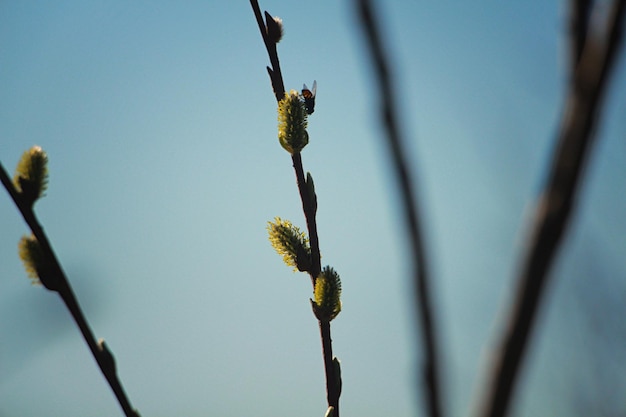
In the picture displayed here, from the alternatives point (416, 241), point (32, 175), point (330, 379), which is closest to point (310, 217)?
point (330, 379)

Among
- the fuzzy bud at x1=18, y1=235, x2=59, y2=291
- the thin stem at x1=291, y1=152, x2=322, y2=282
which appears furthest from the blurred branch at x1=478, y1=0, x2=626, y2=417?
the thin stem at x1=291, y1=152, x2=322, y2=282

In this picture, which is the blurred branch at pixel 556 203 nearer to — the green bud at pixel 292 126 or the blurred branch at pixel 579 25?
the blurred branch at pixel 579 25

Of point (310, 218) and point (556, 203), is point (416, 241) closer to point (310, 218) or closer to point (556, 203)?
point (556, 203)

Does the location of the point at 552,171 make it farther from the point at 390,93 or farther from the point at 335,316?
the point at 335,316

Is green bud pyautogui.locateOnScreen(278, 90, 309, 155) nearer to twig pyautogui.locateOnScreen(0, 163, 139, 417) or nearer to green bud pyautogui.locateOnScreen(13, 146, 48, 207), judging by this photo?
green bud pyautogui.locateOnScreen(13, 146, 48, 207)

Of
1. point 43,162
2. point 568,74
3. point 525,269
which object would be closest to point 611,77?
point 568,74
